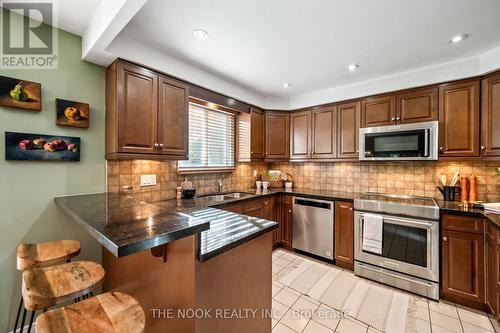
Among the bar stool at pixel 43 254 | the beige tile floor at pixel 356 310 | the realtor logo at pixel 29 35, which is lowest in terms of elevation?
the beige tile floor at pixel 356 310

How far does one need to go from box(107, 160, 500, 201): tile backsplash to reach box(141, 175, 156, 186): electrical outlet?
49 millimetres

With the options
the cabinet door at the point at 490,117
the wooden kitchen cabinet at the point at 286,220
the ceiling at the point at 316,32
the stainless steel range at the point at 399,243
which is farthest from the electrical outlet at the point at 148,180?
the cabinet door at the point at 490,117

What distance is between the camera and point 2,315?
5.19 feet

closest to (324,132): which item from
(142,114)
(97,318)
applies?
(142,114)

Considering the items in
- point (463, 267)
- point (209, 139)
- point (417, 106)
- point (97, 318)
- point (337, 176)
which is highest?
point (417, 106)

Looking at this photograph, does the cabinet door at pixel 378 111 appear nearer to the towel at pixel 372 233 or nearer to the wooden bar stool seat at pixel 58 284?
the towel at pixel 372 233

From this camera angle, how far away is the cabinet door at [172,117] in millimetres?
2154

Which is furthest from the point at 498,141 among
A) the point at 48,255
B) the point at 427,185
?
the point at 48,255

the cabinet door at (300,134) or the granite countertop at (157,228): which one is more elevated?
the cabinet door at (300,134)

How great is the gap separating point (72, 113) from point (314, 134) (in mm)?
3004

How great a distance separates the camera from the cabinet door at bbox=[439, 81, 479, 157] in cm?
221

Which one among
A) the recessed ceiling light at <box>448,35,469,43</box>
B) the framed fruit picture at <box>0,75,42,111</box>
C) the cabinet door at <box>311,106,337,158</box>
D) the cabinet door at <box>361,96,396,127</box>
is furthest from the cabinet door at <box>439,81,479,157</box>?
the framed fruit picture at <box>0,75,42,111</box>

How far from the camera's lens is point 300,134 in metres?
3.47

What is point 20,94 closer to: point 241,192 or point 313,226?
point 241,192
